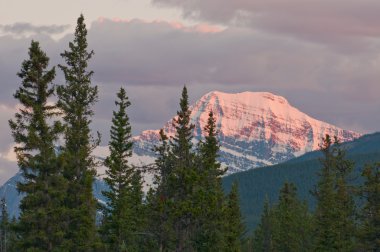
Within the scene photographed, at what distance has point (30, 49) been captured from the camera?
7006cm

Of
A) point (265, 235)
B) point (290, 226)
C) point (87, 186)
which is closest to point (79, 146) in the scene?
point (87, 186)

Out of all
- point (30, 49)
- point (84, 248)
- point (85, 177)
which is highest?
point (30, 49)

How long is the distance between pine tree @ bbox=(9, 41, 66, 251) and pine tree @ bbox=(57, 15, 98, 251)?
11.8m

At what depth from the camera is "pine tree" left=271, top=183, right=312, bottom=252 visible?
135 m

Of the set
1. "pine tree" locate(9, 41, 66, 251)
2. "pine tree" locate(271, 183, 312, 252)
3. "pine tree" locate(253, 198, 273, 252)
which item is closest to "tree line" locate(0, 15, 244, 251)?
"pine tree" locate(9, 41, 66, 251)

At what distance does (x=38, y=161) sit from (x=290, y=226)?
71.9 meters

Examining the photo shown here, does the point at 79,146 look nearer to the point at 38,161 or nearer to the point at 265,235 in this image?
the point at 38,161

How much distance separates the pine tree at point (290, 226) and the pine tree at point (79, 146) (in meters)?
51.1

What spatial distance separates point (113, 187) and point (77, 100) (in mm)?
20640

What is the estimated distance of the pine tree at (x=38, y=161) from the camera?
68.1 metres

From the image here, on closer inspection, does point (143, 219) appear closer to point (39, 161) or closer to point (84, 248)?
point (84, 248)

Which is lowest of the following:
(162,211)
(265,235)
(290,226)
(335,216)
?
(162,211)

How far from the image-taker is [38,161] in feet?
225

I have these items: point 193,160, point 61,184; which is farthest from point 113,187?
point 61,184
